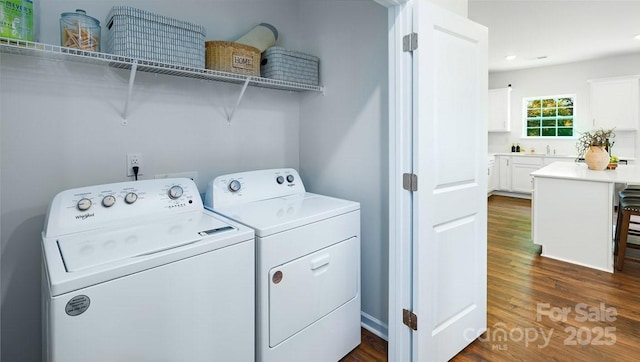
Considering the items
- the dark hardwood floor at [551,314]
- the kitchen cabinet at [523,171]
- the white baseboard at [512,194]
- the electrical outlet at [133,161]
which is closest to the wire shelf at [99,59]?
the electrical outlet at [133,161]

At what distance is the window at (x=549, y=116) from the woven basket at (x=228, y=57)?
251 inches

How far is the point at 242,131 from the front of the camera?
222cm

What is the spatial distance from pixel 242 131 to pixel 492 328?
6.75 feet

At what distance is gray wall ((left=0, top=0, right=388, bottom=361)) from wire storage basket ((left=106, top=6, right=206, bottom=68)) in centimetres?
26

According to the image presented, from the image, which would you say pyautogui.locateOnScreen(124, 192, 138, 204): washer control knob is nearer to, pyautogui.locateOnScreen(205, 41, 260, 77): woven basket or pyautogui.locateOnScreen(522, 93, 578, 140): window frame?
pyautogui.locateOnScreen(205, 41, 260, 77): woven basket

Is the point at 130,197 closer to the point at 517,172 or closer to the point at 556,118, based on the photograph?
the point at 517,172

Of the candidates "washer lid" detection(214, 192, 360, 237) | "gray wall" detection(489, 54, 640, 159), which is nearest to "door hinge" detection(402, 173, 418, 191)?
"washer lid" detection(214, 192, 360, 237)

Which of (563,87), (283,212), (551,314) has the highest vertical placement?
(563,87)

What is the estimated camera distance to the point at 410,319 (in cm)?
161

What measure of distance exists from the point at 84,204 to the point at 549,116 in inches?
289

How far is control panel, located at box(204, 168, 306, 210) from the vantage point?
70.2 inches

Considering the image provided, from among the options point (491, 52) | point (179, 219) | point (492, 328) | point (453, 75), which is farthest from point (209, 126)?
point (491, 52)

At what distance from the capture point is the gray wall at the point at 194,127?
4.82 feet

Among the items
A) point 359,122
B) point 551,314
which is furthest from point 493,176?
point 359,122
